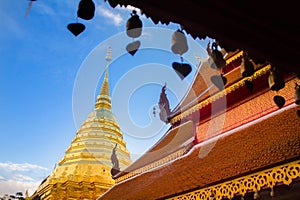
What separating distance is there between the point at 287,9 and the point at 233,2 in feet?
1.35

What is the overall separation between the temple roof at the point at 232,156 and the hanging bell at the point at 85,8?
3.10m

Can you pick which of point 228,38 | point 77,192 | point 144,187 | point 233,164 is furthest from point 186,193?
point 77,192

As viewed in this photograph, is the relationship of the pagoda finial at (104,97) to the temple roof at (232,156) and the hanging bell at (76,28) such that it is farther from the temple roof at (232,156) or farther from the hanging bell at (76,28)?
the hanging bell at (76,28)

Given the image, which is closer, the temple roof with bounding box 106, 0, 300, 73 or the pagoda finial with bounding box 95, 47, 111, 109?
the temple roof with bounding box 106, 0, 300, 73

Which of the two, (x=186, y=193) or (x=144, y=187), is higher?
(x=144, y=187)

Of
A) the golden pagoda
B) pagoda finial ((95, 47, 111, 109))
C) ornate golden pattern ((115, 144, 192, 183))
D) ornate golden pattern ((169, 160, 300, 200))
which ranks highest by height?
pagoda finial ((95, 47, 111, 109))

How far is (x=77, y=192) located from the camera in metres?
22.4

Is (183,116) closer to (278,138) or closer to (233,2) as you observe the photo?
(278,138)

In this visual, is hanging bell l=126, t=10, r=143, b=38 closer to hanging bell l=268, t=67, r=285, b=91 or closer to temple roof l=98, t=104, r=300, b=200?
hanging bell l=268, t=67, r=285, b=91

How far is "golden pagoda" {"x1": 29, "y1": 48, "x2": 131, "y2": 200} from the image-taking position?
22531mm

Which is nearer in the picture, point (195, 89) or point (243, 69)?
point (243, 69)

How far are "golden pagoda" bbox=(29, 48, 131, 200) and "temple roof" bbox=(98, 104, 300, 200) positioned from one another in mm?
12644

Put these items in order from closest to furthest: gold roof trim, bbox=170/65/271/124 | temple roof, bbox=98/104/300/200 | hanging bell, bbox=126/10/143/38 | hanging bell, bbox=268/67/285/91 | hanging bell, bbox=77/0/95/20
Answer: hanging bell, bbox=77/0/95/20
hanging bell, bbox=126/10/143/38
hanging bell, bbox=268/67/285/91
temple roof, bbox=98/104/300/200
gold roof trim, bbox=170/65/271/124

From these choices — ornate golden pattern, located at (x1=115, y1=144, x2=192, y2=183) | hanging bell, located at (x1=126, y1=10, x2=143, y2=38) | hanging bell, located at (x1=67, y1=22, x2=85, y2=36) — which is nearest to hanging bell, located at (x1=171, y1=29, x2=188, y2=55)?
hanging bell, located at (x1=126, y1=10, x2=143, y2=38)
